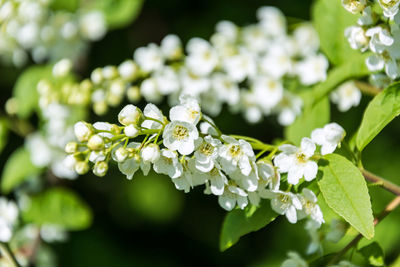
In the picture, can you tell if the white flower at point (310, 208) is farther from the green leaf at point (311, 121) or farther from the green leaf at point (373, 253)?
the green leaf at point (311, 121)

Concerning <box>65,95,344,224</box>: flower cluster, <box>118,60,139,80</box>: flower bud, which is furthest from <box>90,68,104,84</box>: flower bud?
<box>65,95,344,224</box>: flower cluster

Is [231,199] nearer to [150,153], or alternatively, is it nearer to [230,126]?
[150,153]

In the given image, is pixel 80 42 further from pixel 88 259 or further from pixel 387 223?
pixel 387 223

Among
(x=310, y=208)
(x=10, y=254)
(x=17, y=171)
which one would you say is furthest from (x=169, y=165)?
(x=17, y=171)

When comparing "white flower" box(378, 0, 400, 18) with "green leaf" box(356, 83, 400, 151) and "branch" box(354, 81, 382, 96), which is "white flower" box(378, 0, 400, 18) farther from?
"branch" box(354, 81, 382, 96)

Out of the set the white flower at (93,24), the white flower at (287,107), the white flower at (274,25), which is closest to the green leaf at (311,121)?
the white flower at (287,107)

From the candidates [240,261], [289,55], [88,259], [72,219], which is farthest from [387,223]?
[88,259]
